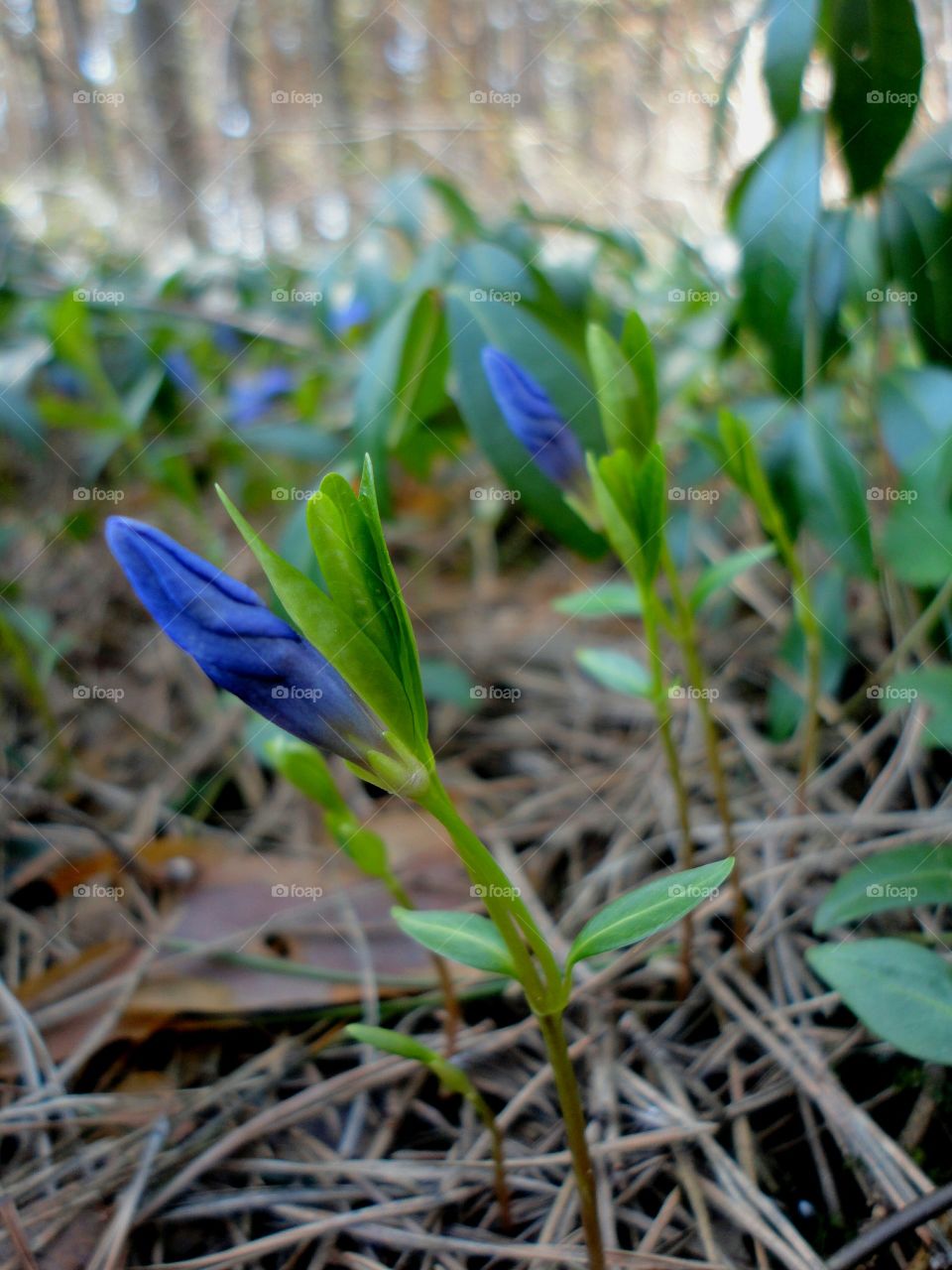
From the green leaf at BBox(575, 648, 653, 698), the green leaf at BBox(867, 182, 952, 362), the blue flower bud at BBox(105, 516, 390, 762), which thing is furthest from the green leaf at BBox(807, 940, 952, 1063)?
the green leaf at BBox(867, 182, 952, 362)

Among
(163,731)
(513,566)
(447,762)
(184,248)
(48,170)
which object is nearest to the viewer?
(447,762)

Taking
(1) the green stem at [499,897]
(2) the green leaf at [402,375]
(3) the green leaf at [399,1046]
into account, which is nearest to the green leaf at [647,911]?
(1) the green stem at [499,897]

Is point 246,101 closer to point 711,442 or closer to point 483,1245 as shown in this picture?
point 711,442

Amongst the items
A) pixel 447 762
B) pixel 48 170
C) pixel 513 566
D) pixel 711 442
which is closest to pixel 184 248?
pixel 513 566

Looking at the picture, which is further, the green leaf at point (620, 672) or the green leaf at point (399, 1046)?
the green leaf at point (620, 672)

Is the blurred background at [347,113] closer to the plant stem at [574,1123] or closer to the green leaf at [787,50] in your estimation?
the green leaf at [787,50]
